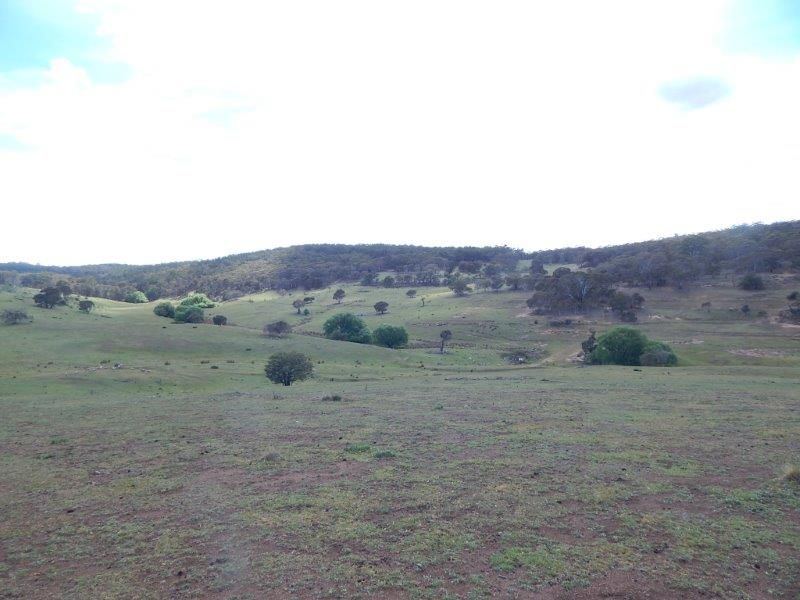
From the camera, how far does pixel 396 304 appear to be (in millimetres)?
109750

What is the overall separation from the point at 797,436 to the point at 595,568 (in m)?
13.2

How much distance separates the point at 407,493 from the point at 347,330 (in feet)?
209

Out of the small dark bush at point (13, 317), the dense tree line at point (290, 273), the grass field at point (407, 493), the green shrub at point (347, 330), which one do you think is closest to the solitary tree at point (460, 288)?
the dense tree line at point (290, 273)

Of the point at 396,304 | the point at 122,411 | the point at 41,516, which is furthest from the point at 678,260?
the point at 41,516

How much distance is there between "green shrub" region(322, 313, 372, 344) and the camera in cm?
Answer: 7494

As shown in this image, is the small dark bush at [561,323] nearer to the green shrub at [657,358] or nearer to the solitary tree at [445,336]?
the solitary tree at [445,336]

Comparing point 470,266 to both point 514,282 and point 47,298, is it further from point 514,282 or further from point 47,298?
point 47,298

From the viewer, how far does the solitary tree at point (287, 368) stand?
1588 inches

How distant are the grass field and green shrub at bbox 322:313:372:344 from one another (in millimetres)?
41544

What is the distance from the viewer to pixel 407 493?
12164 millimetres

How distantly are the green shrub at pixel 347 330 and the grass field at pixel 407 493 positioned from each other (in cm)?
4154

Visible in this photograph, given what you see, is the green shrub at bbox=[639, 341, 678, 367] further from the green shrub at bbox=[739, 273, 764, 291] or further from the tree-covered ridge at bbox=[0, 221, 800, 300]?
the green shrub at bbox=[739, 273, 764, 291]

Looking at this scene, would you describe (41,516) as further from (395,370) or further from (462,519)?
(395,370)

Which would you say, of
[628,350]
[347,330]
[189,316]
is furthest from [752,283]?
[189,316]
